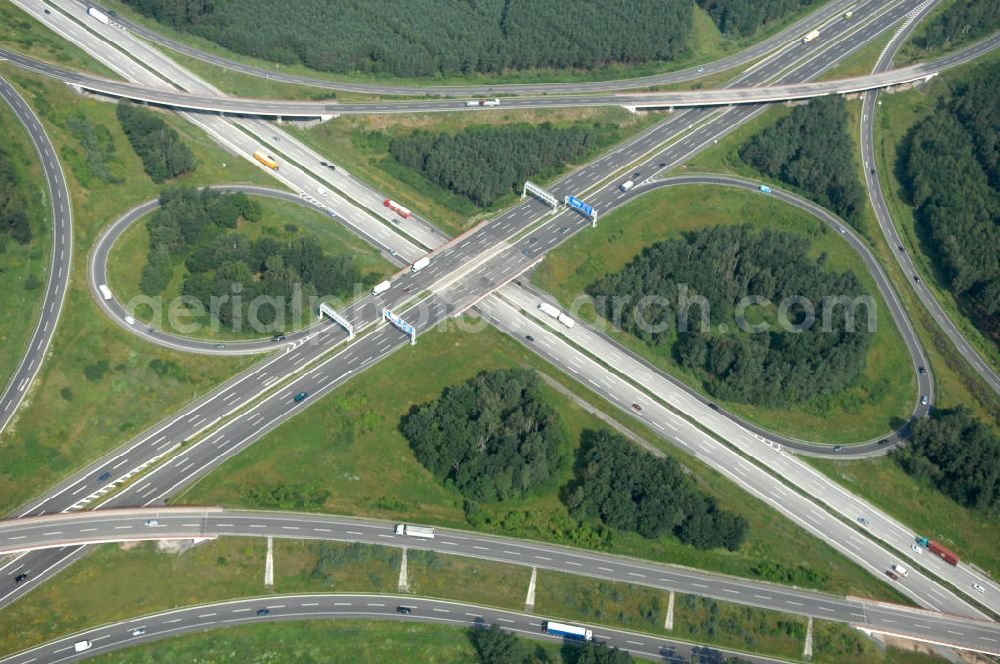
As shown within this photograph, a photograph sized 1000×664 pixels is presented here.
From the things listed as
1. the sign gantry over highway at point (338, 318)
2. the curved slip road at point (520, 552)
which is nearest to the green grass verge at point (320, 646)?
the curved slip road at point (520, 552)

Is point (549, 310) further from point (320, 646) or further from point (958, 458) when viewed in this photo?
point (958, 458)

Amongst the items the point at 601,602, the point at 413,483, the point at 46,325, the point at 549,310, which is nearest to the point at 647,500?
the point at 601,602

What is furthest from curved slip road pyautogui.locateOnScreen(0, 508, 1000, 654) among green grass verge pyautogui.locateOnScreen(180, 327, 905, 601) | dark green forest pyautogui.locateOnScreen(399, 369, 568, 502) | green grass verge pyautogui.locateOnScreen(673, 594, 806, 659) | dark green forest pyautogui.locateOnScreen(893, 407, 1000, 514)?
dark green forest pyautogui.locateOnScreen(893, 407, 1000, 514)

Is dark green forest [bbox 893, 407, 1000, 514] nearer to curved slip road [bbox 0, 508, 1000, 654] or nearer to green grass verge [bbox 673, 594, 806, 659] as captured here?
curved slip road [bbox 0, 508, 1000, 654]

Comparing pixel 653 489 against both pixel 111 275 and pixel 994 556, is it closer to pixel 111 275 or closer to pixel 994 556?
pixel 994 556

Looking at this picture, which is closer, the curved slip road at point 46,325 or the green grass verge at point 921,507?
the green grass verge at point 921,507

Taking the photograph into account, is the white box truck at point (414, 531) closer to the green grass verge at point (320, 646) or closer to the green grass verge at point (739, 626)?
the green grass verge at point (320, 646)
